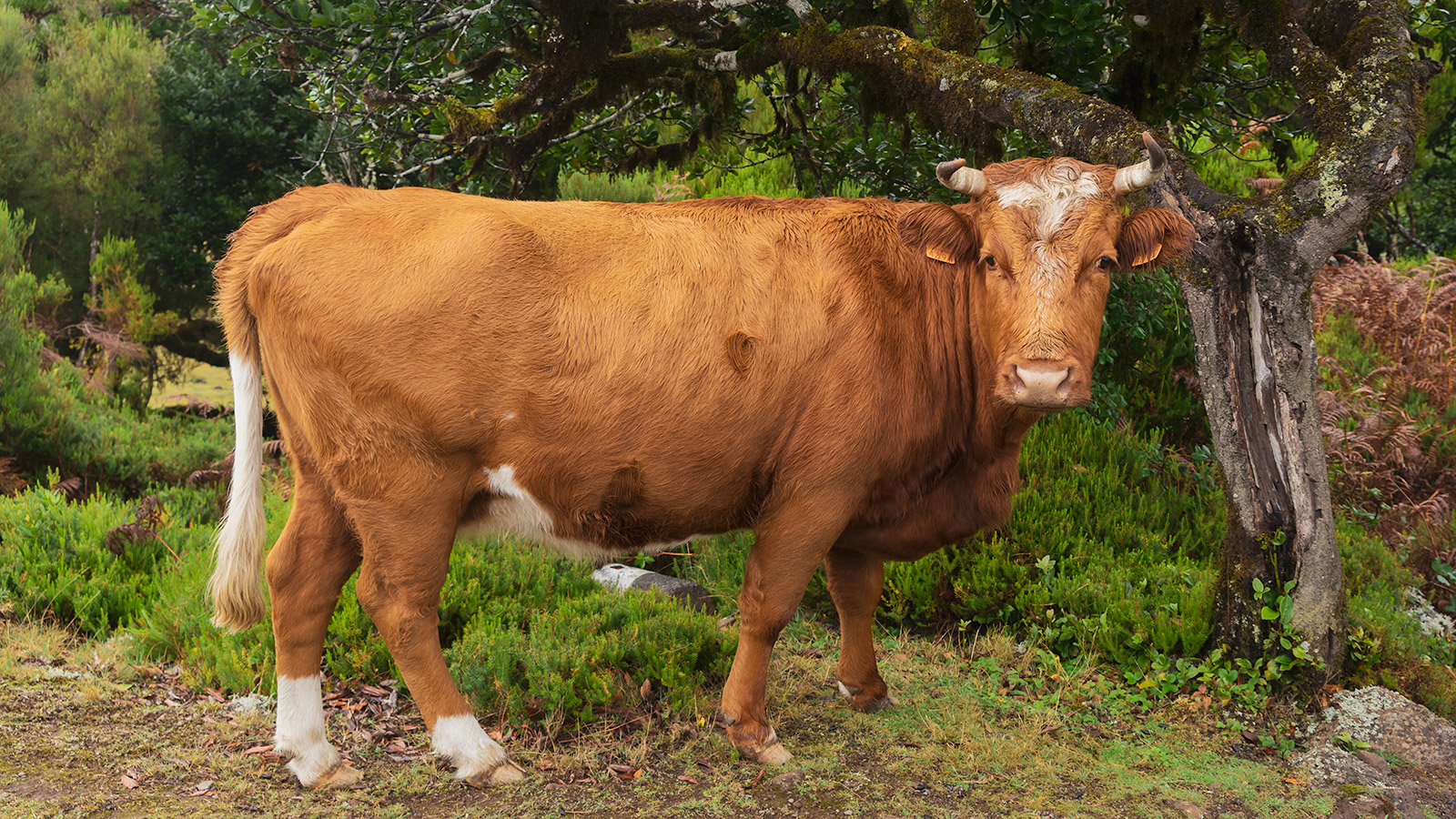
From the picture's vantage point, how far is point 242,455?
3.98 metres

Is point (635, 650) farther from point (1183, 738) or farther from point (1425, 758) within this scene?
point (1425, 758)

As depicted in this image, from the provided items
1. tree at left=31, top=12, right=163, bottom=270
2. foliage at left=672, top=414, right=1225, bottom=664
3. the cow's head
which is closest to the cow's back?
the cow's head

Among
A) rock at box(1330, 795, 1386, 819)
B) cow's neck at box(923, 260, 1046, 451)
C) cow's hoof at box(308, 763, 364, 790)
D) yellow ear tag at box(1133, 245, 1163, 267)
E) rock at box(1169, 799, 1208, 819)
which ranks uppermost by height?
yellow ear tag at box(1133, 245, 1163, 267)

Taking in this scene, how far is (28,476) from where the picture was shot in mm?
9016

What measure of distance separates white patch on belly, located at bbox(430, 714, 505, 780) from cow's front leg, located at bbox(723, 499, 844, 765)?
40.1 inches

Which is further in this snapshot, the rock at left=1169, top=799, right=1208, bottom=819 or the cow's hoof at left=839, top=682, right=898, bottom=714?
the cow's hoof at left=839, top=682, right=898, bottom=714

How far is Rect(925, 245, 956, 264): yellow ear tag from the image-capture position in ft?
13.0

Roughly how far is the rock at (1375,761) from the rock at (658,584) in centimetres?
328

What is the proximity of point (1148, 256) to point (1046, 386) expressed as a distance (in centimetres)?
85

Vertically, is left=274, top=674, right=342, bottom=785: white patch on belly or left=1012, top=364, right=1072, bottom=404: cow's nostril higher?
left=1012, top=364, right=1072, bottom=404: cow's nostril

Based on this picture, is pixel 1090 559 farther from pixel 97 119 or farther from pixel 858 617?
pixel 97 119

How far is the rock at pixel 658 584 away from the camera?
19.7 ft

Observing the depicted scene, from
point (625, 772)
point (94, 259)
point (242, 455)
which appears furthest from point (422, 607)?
point (94, 259)

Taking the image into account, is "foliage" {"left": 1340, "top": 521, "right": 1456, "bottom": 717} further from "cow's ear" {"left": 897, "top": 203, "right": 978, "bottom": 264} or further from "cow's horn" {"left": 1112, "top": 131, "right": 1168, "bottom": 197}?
"cow's ear" {"left": 897, "top": 203, "right": 978, "bottom": 264}
